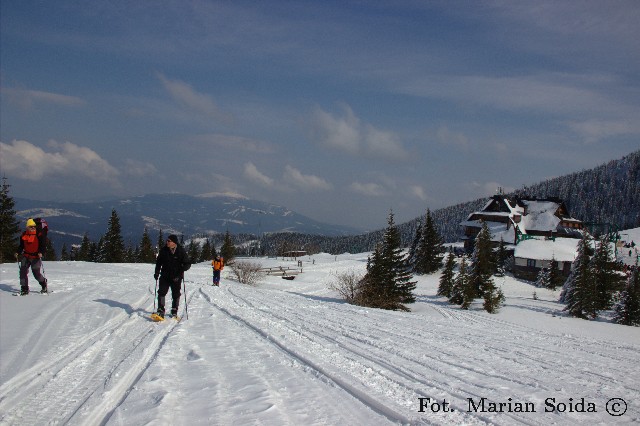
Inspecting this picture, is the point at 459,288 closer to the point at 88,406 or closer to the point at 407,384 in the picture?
the point at 407,384

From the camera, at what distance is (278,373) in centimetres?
507

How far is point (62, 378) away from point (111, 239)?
203ft

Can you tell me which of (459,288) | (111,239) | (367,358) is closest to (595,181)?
(459,288)

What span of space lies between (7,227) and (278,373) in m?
46.6

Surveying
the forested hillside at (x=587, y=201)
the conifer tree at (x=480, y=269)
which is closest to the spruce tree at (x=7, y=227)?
the conifer tree at (x=480, y=269)

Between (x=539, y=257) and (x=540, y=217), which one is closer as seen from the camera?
(x=539, y=257)

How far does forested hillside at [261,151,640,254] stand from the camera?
15938 centimetres

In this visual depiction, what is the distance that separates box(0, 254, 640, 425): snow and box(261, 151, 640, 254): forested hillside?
13944 centimetres

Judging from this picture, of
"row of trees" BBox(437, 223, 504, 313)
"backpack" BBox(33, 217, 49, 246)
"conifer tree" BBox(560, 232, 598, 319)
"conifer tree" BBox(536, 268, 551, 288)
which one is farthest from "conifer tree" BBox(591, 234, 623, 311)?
"backpack" BBox(33, 217, 49, 246)

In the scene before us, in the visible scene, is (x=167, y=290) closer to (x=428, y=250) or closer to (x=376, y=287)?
(x=376, y=287)

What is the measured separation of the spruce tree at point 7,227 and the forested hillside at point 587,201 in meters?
109

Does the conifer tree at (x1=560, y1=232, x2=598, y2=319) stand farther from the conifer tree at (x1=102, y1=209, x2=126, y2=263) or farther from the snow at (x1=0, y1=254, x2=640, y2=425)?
the conifer tree at (x1=102, y1=209, x2=126, y2=263)

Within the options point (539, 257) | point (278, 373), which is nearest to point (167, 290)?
point (278, 373)

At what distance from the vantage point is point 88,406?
390 centimetres
